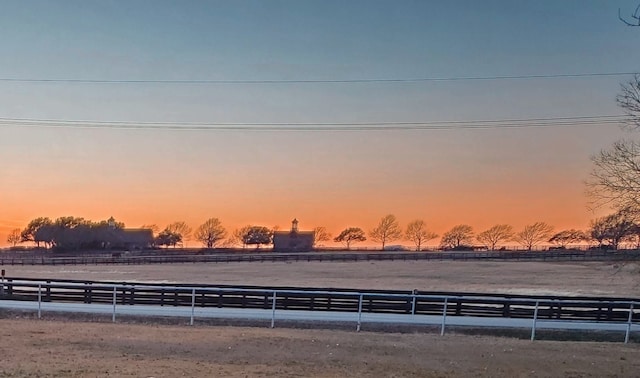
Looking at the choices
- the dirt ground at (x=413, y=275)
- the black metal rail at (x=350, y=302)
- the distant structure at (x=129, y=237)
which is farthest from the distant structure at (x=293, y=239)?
the black metal rail at (x=350, y=302)

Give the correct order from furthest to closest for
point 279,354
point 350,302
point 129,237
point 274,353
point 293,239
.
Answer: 1. point 129,237
2. point 293,239
3. point 350,302
4. point 274,353
5. point 279,354

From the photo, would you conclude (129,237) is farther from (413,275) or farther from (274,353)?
(274,353)

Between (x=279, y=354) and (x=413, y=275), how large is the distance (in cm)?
4500

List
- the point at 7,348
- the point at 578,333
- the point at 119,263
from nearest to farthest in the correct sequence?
1. the point at 7,348
2. the point at 578,333
3. the point at 119,263

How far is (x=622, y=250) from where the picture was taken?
23.8 m

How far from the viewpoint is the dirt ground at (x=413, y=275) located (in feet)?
152

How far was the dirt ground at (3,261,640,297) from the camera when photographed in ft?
152

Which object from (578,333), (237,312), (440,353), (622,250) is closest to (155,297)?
(237,312)

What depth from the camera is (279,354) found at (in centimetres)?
1419

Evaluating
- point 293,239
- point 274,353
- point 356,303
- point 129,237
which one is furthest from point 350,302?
point 129,237

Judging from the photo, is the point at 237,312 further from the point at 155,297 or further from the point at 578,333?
the point at 578,333

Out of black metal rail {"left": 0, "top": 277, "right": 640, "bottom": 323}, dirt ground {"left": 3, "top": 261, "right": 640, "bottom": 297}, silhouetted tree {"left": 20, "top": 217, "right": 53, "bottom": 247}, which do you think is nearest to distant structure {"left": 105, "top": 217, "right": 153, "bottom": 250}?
silhouetted tree {"left": 20, "top": 217, "right": 53, "bottom": 247}

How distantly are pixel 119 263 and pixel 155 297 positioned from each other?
183ft

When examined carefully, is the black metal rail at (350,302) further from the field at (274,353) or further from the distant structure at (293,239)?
the distant structure at (293,239)
